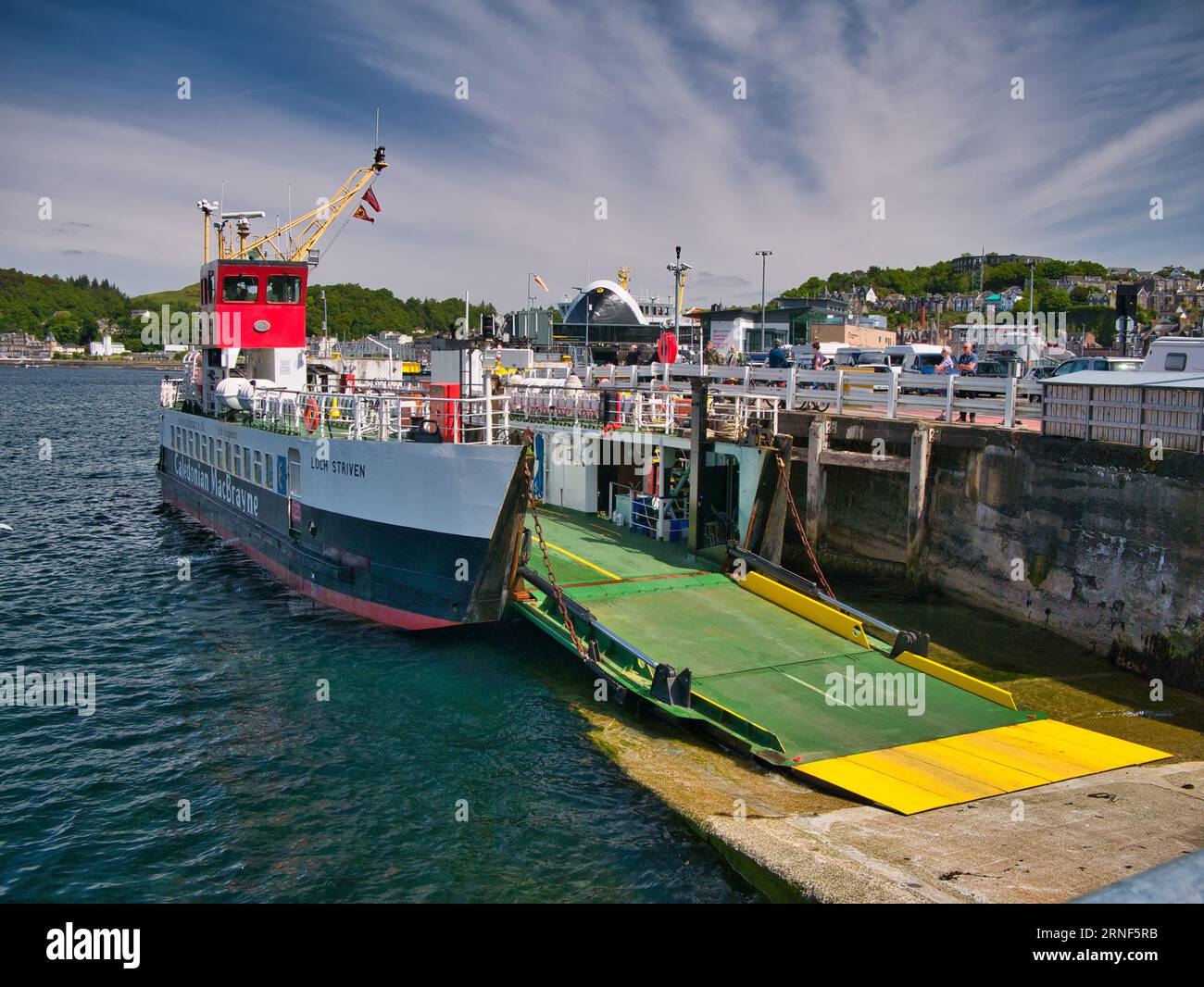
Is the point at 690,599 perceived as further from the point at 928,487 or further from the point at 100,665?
the point at 100,665

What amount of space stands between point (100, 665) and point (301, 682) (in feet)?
15.3

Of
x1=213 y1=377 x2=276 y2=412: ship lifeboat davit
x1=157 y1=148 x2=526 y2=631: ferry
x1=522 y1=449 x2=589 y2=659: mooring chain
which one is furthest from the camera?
x1=213 y1=377 x2=276 y2=412: ship lifeboat davit

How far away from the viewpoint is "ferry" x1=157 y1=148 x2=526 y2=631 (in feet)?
60.4

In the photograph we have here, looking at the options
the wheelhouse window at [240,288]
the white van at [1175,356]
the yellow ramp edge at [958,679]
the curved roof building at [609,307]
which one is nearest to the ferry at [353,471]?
the wheelhouse window at [240,288]

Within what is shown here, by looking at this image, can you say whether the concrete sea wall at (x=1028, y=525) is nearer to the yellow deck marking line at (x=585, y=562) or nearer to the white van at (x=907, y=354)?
the yellow deck marking line at (x=585, y=562)

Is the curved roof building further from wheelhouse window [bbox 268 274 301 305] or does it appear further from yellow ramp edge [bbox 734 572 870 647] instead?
yellow ramp edge [bbox 734 572 870 647]

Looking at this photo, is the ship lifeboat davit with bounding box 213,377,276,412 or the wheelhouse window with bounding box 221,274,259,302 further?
the wheelhouse window with bounding box 221,274,259,302

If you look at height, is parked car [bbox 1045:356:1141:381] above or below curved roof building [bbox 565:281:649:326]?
below

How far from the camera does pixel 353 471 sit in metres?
20.1

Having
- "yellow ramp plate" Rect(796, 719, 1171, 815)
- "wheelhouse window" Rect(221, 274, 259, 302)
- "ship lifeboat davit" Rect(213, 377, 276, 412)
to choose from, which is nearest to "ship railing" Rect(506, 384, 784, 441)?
"ship lifeboat davit" Rect(213, 377, 276, 412)

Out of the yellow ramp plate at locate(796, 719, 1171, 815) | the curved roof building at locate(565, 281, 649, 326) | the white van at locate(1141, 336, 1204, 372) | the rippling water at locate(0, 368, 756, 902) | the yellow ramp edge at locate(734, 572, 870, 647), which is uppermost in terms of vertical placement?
the curved roof building at locate(565, 281, 649, 326)

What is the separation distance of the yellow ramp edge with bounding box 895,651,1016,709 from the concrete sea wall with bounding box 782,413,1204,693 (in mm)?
3076
